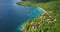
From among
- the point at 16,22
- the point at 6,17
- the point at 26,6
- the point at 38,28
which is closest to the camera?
the point at 38,28

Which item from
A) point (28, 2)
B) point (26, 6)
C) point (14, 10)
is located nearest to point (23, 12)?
point (14, 10)

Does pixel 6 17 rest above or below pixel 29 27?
above

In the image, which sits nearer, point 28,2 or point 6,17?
point 6,17

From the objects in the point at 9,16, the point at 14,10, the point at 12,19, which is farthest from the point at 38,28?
the point at 14,10

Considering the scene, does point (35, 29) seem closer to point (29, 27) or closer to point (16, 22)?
point (29, 27)

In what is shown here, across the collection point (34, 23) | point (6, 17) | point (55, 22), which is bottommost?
point (55, 22)

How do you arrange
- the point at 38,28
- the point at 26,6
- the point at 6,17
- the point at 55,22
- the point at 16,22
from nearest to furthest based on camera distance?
1. the point at 38,28
2. the point at 55,22
3. the point at 16,22
4. the point at 6,17
5. the point at 26,6
